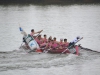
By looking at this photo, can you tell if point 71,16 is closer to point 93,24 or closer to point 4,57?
point 93,24

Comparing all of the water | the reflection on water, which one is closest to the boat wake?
the water

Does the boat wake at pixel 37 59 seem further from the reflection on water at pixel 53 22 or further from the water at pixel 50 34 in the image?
the reflection on water at pixel 53 22

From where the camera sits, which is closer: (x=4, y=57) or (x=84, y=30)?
(x=4, y=57)

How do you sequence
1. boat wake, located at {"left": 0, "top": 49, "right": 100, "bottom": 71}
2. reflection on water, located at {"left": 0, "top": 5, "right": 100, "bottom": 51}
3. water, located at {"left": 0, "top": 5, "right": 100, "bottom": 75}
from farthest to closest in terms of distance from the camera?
1. reflection on water, located at {"left": 0, "top": 5, "right": 100, "bottom": 51}
2. boat wake, located at {"left": 0, "top": 49, "right": 100, "bottom": 71}
3. water, located at {"left": 0, "top": 5, "right": 100, "bottom": 75}

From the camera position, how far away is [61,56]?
1093 inches

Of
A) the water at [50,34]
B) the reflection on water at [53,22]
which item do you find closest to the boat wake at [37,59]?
the water at [50,34]

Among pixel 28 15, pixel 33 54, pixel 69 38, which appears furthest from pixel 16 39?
pixel 28 15

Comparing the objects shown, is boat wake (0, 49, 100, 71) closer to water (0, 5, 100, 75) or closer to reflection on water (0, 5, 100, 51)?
water (0, 5, 100, 75)

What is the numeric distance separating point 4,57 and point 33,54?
8.98 feet

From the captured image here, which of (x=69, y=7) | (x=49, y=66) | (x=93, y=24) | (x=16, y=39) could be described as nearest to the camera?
(x=49, y=66)

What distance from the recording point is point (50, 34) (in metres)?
39.3

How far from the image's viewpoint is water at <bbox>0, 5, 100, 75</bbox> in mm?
24969

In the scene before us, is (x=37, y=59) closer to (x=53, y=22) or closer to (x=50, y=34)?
(x=50, y=34)

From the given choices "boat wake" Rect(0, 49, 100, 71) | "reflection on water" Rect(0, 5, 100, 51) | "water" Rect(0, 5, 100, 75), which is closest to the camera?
"water" Rect(0, 5, 100, 75)
